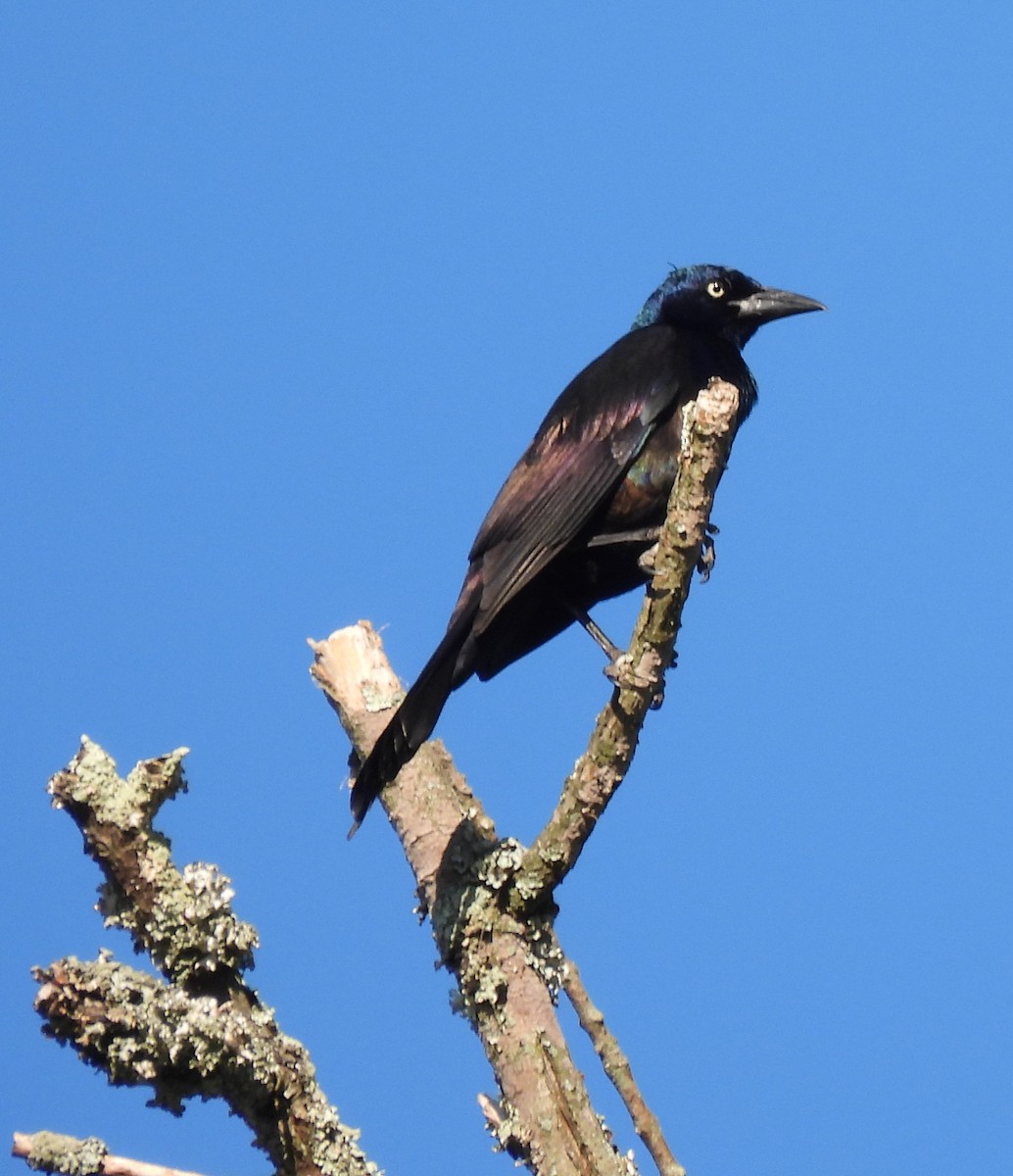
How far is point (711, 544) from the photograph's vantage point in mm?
4762

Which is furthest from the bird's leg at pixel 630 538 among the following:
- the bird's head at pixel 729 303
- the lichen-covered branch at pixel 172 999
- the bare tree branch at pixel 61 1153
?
the bare tree branch at pixel 61 1153

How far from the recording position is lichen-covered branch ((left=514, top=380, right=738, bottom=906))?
3809 millimetres

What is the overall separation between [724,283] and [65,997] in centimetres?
438

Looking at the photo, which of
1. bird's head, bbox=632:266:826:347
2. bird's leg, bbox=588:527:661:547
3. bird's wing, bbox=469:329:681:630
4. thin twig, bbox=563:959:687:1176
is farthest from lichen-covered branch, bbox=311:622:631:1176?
bird's head, bbox=632:266:826:347

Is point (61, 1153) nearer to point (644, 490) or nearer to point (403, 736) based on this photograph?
point (403, 736)

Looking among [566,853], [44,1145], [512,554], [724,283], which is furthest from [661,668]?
[724,283]

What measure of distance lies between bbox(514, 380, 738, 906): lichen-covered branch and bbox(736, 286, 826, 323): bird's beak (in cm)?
261

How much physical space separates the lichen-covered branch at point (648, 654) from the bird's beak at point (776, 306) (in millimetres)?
2612

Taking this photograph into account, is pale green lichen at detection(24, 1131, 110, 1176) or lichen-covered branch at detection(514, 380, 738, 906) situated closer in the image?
pale green lichen at detection(24, 1131, 110, 1176)

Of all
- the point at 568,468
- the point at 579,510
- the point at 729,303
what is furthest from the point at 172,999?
the point at 729,303

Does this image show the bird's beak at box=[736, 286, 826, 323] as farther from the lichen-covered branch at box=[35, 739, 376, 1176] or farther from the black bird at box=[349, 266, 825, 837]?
the lichen-covered branch at box=[35, 739, 376, 1176]

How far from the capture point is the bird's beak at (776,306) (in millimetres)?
6352

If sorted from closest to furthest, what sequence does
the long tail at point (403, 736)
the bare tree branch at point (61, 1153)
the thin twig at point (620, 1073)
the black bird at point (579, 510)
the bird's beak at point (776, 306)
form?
the bare tree branch at point (61, 1153) → the thin twig at point (620, 1073) → the long tail at point (403, 736) → the black bird at point (579, 510) → the bird's beak at point (776, 306)

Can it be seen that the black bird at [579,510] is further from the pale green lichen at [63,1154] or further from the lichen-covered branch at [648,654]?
the pale green lichen at [63,1154]
